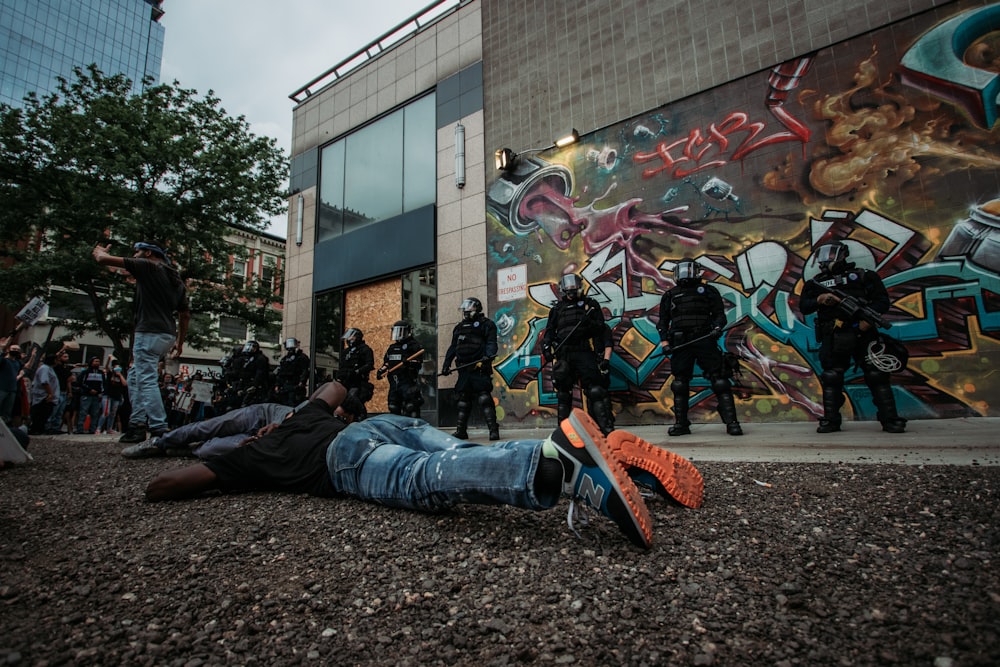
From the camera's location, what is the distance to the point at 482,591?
55.2 inches

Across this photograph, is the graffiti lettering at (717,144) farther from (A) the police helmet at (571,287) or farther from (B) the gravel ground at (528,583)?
(B) the gravel ground at (528,583)

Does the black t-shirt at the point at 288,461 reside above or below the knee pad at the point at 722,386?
below

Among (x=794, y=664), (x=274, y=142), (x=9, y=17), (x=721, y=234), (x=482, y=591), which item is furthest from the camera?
(x=9, y=17)

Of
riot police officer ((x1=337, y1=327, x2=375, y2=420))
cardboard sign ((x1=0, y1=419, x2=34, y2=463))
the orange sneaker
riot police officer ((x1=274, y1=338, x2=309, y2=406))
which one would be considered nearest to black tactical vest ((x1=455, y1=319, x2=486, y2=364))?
riot police officer ((x1=337, y1=327, x2=375, y2=420))

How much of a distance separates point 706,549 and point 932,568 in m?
0.58

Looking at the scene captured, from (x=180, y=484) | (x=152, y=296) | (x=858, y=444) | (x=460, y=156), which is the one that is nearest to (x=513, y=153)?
(x=460, y=156)

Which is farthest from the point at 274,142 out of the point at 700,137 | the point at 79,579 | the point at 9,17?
the point at 9,17

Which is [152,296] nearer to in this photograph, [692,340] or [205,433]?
[205,433]

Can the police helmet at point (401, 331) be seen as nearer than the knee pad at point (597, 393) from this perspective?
No

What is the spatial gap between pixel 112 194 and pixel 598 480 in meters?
15.5

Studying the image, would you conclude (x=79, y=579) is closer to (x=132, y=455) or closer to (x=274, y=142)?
(x=132, y=455)

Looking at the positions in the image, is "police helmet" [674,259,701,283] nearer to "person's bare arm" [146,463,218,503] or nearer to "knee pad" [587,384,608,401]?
"knee pad" [587,384,608,401]

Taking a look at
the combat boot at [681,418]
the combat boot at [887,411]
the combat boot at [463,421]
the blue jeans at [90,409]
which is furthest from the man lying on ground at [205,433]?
the blue jeans at [90,409]

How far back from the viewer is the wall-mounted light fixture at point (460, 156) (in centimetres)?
895
